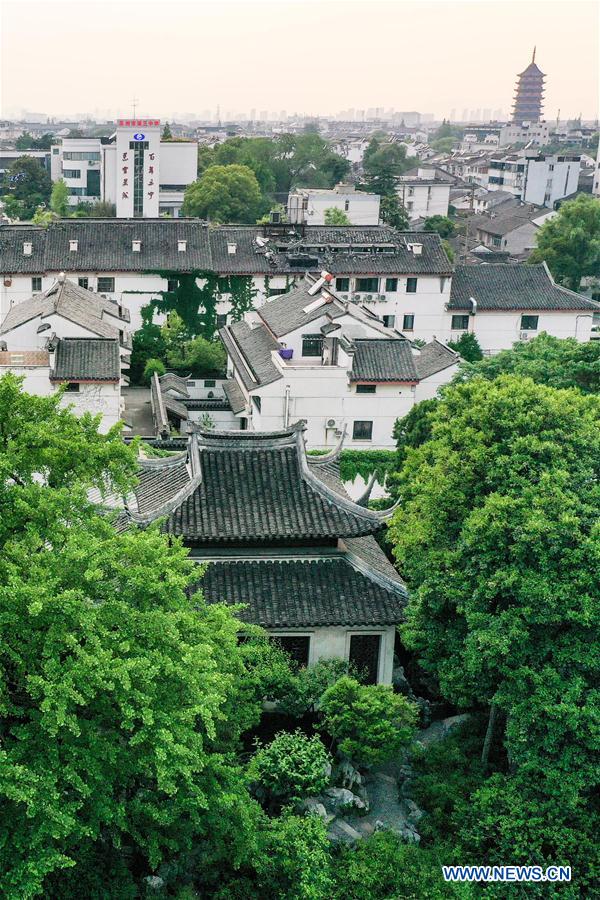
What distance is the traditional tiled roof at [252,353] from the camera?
35772 mm

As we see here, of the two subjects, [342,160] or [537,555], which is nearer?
[537,555]

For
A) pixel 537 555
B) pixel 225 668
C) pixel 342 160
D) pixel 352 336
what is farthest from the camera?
pixel 342 160

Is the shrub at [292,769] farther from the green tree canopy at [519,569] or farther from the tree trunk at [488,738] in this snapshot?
the tree trunk at [488,738]

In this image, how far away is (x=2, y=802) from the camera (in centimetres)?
1260

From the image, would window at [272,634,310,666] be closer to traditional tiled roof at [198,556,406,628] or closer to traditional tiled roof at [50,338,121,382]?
traditional tiled roof at [198,556,406,628]

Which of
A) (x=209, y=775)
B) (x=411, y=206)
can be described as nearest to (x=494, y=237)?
(x=411, y=206)

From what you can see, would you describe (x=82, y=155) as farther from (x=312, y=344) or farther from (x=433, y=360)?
(x=312, y=344)

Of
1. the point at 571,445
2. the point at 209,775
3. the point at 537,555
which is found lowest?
the point at 209,775

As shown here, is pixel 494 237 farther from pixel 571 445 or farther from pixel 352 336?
pixel 571 445

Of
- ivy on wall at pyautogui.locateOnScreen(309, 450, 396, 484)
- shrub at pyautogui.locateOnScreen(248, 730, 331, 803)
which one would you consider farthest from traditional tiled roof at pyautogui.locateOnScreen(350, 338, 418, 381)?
shrub at pyautogui.locateOnScreen(248, 730, 331, 803)

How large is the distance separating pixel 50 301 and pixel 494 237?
2201 inches

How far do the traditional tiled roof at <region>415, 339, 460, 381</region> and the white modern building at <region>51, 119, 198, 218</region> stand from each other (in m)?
42.9

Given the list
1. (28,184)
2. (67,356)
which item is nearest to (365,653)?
(67,356)

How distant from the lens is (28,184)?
9712 cm
